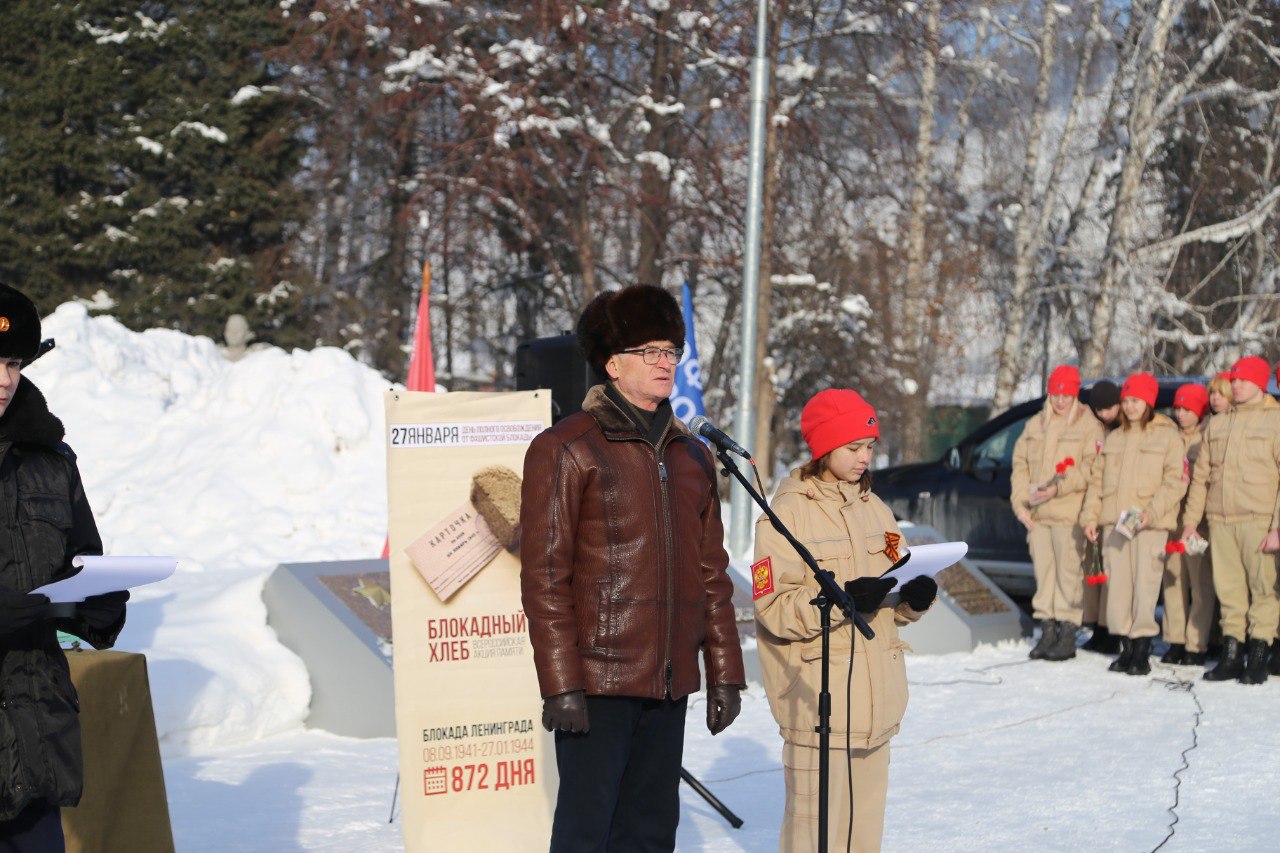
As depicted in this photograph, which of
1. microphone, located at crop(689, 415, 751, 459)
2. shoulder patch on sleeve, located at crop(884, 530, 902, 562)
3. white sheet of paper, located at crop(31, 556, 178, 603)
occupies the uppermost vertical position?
microphone, located at crop(689, 415, 751, 459)

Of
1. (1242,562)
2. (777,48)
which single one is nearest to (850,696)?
(1242,562)

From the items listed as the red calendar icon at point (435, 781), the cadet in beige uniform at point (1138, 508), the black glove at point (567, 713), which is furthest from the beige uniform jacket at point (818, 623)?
the cadet in beige uniform at point (1138, 508)

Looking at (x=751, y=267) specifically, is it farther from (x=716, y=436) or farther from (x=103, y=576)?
(x=103, y=576)

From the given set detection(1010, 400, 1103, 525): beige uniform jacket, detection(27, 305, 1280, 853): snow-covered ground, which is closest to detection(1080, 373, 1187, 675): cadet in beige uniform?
detection(1010, 400, 1103, 525): beige uniform jacket

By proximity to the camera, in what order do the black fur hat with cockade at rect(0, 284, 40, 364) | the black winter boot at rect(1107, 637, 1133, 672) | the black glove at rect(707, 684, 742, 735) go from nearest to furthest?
the black fur hat with cockade at rect(0, 284, 40, 364), the black glove at rect(707, 684, 742, 735), the black winter boot at rect(1107, 637, 1133, 672)

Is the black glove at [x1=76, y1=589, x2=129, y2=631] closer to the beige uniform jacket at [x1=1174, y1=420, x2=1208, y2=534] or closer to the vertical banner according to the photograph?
the vertical banner

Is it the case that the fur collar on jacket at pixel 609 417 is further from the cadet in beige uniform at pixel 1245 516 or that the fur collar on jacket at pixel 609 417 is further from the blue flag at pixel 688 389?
the blue flag at pixel 688 389

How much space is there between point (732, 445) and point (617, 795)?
0.98 m

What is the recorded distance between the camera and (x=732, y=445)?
12.1ft

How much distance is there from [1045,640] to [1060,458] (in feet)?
4.17

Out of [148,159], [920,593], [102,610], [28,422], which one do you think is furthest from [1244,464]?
[148,159]

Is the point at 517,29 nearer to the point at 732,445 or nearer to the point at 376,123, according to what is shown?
the point at 376,123

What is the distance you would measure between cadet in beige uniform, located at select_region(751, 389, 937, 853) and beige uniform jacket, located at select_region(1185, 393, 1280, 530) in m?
5.44

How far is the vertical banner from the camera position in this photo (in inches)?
203
